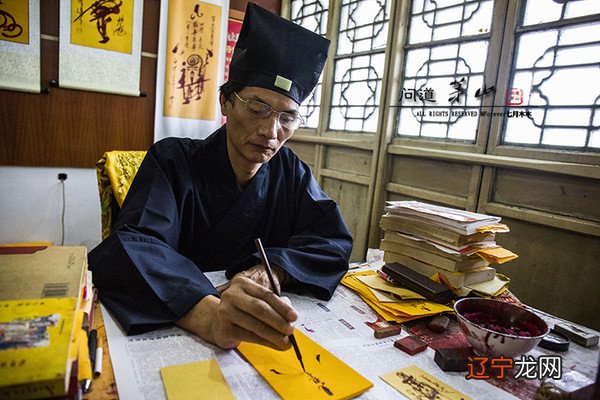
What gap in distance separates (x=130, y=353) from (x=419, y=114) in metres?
2.61

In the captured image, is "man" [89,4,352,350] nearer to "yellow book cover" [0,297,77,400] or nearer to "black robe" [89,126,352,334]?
"black robe" [89,126,352,334]

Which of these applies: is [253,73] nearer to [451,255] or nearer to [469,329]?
[451,255]

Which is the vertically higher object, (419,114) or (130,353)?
(419,114)

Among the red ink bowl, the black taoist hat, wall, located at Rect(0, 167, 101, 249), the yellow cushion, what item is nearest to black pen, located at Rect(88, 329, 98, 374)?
the red ink bowl

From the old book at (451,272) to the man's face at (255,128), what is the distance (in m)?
0.63

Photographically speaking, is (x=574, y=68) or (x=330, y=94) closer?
(x=574, y=68)

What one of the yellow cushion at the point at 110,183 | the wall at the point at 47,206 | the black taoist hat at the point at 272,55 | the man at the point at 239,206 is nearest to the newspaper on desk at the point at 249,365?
the man at the point at 239,206

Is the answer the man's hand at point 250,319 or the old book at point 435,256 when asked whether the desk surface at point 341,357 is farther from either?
the old book at point 435,256

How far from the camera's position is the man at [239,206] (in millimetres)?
1063

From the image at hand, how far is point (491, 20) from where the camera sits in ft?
7.97

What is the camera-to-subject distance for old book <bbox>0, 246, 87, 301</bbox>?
0.69 m

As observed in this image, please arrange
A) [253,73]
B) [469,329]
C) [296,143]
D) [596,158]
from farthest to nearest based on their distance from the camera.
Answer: [296,143] → [596,158] → [253,73] → [469,329]

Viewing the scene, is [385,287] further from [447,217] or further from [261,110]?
[261,110]

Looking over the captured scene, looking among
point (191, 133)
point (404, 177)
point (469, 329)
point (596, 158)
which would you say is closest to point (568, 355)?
point (469, 329)
